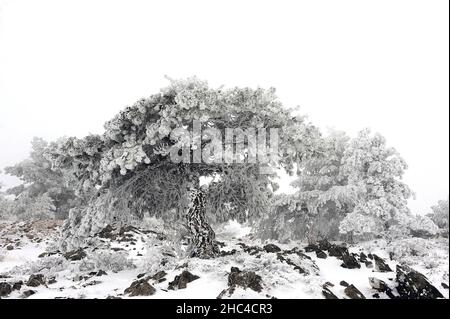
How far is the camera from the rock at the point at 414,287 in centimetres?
646

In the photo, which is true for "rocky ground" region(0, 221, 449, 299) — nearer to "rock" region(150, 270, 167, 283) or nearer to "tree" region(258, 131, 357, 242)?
"rock" region(150, 270, 167, 283)

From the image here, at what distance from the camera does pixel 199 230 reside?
10.8 meters

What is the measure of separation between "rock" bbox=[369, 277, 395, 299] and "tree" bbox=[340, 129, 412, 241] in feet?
24.7

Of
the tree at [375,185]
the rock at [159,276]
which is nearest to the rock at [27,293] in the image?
the rock at [159,276]

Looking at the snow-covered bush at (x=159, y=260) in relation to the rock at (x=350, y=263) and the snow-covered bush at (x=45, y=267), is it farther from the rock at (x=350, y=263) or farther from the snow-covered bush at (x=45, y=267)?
the rock at (x=350, y=263)

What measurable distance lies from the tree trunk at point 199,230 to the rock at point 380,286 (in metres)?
4.87

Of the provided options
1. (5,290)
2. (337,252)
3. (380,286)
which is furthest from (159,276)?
(337,252)

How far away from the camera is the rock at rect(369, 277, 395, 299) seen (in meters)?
6.74

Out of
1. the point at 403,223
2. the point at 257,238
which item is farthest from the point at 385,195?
the point at 257,238

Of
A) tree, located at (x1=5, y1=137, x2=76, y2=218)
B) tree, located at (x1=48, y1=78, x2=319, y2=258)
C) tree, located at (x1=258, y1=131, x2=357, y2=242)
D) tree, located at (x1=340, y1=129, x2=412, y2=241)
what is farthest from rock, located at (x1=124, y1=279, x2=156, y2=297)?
tree, located at (x1=5, y1=137, x2=76, y2=218)

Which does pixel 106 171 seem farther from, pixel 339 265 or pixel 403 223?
pixel 403 223

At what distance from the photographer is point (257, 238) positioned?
18344mm
